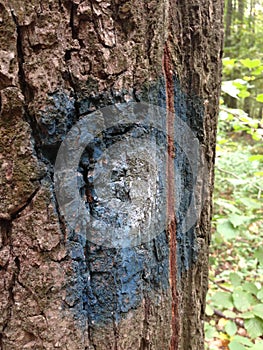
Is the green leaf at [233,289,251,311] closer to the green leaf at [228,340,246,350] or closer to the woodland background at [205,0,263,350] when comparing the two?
the woodland background at [205,0,263,350]

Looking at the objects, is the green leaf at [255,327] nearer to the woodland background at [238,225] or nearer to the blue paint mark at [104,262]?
the woodland background at [238,225]

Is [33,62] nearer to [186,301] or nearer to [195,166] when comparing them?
[195,166]

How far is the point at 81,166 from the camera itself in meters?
0.60

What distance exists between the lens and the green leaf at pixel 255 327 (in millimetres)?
1384

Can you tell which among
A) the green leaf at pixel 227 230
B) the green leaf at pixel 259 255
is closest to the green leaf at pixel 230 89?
the green leaf at pixel 227 230

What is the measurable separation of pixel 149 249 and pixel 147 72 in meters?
0.36

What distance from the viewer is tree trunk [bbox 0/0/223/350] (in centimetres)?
55

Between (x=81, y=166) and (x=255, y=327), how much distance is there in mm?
1223

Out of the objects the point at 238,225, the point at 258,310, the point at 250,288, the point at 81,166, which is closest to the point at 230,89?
the point at 238,225

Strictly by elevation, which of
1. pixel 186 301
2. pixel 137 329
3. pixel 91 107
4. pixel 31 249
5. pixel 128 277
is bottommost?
pixel 186 301

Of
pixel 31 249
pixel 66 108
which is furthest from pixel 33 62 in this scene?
pixel 31 249

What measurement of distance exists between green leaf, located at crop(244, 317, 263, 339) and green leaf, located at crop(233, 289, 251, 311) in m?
0.06

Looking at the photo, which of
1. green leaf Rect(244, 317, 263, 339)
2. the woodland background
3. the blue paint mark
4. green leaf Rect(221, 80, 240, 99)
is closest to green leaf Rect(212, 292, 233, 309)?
the woodland background

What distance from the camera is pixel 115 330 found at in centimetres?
66
